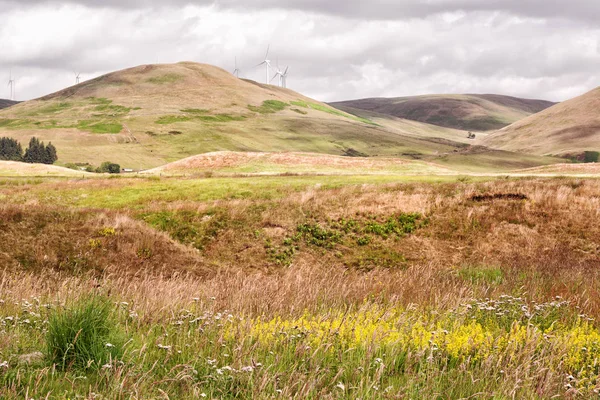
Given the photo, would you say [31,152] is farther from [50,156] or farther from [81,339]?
[81,339]

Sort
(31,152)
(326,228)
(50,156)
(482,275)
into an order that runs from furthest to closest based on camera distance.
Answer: (50,156), (31,152), (326,228), (482,275)

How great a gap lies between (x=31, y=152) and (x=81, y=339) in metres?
170

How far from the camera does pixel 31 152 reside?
514ft

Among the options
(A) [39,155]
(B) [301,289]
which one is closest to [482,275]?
(B) [301,289]

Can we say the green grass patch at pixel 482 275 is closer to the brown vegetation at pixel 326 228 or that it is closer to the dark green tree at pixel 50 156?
the brown vegetation at pixel 326 228

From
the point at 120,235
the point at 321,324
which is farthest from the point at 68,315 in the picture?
the point at 120,235

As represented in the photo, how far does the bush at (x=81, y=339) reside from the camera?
5.95 meters

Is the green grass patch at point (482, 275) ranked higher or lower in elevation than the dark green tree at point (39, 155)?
lower

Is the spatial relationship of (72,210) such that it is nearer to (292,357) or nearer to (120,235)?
(120,235)

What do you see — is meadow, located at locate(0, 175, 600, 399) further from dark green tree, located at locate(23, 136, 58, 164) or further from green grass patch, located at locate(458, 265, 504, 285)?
dark green tree, located at locate(23, 136, 58, 164)

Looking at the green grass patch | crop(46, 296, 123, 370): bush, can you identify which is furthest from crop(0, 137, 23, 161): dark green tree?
crop(46, 296, 123, 370): bush

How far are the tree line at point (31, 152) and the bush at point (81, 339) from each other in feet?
550

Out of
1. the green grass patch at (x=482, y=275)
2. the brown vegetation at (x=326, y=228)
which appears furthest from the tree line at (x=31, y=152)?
the green grass patch at (x=482, y=275)

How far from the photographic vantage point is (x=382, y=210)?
3281 centimetres
